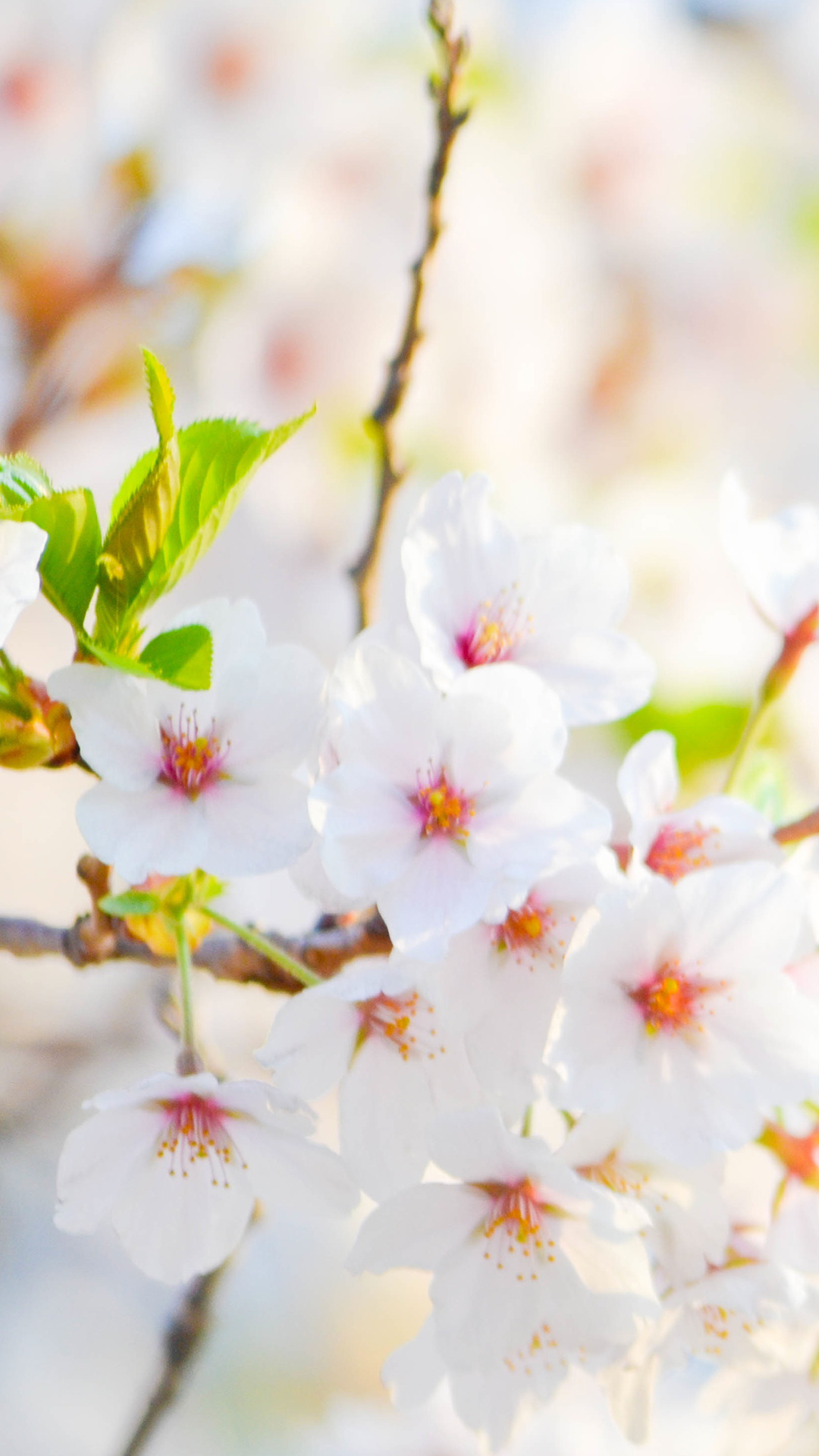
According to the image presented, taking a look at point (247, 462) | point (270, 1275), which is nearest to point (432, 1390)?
point (247, 462)

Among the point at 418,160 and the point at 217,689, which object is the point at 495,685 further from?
the point at 418,160

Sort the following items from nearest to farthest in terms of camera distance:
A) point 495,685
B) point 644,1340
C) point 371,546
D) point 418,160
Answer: point 495,685 < point 644,1340 < point 371,546 < point 418,160

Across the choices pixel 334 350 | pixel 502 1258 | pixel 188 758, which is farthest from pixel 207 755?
pixel 334 350

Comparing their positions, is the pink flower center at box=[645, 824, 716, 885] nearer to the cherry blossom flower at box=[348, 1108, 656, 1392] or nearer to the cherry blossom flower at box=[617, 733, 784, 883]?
the cherry blossom flower at box=[617, 733, 784, 883]

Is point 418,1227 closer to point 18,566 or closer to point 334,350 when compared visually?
point 18,566

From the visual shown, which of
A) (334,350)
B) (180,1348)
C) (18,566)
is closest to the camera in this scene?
(18,566)

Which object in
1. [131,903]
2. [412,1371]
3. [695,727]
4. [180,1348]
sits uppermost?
[131,903]
